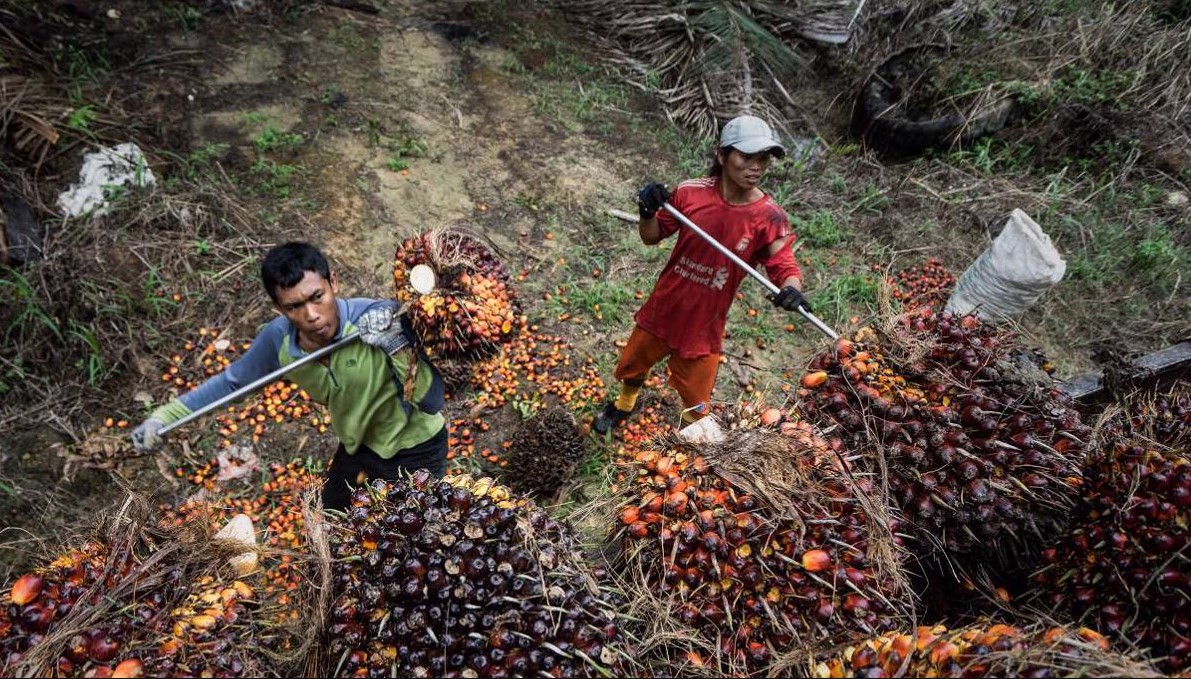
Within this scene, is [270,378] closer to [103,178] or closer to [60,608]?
[60,608]

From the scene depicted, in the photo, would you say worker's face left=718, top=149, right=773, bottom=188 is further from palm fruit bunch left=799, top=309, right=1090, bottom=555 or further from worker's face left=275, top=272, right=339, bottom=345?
worker's face left=275, top=272, right=339, bottom=345

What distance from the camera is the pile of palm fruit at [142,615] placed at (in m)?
1.31

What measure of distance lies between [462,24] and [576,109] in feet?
6.16

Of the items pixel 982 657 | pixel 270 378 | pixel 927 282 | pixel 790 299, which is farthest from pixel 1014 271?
pixel 270 378

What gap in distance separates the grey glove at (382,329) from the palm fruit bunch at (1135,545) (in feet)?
7.58

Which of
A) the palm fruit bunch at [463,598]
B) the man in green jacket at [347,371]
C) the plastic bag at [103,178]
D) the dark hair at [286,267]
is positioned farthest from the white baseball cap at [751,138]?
the plastic bag at [103,178]

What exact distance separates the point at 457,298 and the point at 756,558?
1399mm

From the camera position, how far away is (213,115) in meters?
5.41

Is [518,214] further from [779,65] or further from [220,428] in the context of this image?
[779,65]

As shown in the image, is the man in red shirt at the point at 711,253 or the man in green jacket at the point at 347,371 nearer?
the man in green jacket at the point at 347,371

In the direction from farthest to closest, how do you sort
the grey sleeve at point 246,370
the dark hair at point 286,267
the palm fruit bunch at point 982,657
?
the grey sleeve at point 246,370, the dark hair at point 286,267, the palm fruit bunch at point 982,657

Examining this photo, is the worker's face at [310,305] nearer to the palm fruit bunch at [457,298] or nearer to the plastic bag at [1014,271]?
the palm fruit bunch at [457,298]

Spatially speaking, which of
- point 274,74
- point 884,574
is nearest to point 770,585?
point 884,574

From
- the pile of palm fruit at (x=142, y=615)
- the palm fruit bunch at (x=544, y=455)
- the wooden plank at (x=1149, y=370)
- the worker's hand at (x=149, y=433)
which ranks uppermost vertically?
the pile of palm fruit at (x=142, y=615)
